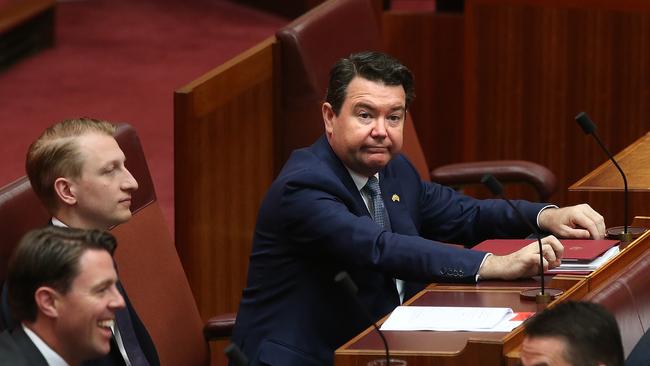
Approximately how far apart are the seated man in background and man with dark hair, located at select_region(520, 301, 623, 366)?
0.45 meters

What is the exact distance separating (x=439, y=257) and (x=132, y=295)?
0.33 metres

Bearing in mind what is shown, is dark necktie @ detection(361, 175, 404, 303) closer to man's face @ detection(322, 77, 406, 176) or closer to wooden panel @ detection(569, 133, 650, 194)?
man's face @ detection(322, 77, 406, 176)

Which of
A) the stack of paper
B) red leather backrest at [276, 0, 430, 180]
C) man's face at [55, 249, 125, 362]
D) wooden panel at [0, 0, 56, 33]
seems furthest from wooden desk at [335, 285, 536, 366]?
wooden panel at [0, 0, 56, 33]

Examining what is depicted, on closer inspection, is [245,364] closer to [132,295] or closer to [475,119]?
[132,295]

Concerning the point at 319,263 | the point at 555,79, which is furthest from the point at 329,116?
the point at 555,79

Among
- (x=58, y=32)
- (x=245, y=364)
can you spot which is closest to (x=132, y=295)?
(x=245, y=364)

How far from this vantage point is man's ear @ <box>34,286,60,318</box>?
117 centimetres

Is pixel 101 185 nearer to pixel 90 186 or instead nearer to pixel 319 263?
pixel 90 186

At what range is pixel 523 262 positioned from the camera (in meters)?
1.44

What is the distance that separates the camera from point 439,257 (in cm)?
146

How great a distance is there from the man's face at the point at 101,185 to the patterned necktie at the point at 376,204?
0.91 feet

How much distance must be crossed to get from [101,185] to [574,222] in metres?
0.52

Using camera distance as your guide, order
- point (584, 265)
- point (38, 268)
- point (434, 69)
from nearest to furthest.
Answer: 1. point (38, 268)
2. point (584, 265)
3. point (434, 69)

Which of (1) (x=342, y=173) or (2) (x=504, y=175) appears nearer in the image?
(1) (x=342, y=173)
